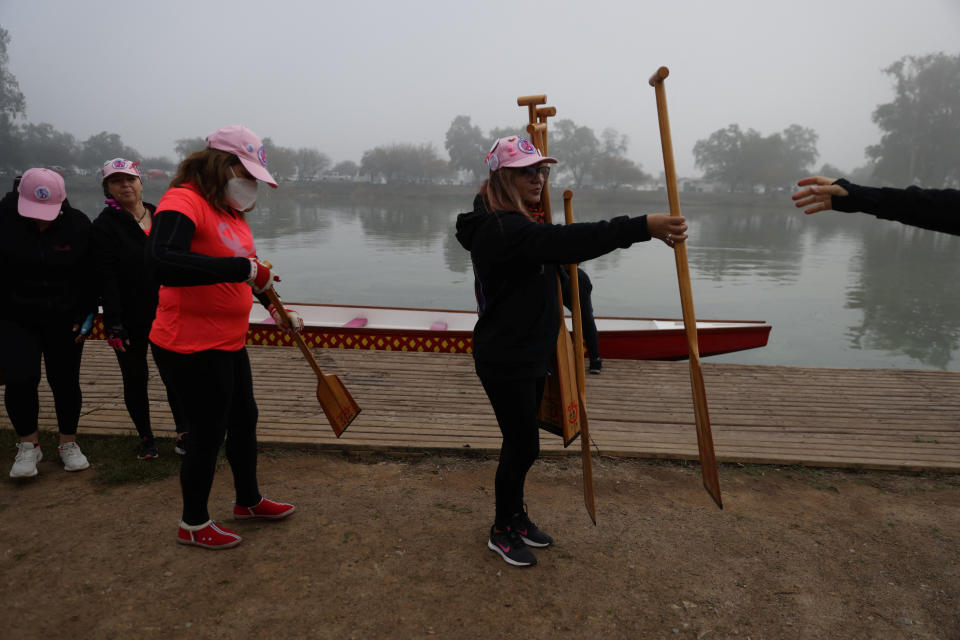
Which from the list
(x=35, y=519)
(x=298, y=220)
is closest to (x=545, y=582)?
(x=35, y=519)

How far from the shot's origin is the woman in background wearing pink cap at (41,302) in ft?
11.4

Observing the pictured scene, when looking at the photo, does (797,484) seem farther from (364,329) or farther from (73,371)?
(364,329)

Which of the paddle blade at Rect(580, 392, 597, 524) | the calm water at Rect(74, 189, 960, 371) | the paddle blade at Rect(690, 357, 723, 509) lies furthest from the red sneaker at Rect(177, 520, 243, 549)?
the calm water at Rect(74, 189, 960, 371)

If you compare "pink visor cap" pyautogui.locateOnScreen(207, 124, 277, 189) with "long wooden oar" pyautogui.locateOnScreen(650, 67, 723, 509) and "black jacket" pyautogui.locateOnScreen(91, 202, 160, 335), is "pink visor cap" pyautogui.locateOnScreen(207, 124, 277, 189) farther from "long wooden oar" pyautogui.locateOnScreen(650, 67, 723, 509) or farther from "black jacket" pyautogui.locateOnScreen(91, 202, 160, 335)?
"long wooden oar" pyautogui.locateOnScreen(650, 67, 723, 509)

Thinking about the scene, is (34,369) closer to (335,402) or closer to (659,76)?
(335,402)

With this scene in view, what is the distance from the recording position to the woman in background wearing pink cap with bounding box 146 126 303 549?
2.38m

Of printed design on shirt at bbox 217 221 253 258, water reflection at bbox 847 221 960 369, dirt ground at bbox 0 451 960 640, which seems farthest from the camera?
water reflection at bbox 847 221 960 369

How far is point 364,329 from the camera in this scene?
801cm

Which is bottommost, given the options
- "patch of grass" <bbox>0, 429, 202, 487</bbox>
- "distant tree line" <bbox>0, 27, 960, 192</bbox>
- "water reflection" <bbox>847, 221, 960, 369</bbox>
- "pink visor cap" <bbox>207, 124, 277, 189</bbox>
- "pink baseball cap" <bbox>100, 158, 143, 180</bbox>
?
"water reflection" <bbox>847, 221, 960, 369</bbox>

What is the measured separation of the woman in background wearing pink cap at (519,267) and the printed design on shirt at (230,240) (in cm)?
97

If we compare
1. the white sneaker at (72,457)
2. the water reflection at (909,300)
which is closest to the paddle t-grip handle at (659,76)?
the white sneaker at (72,457)

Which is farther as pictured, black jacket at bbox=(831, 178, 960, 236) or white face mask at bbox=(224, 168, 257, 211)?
white face mask at bbox=(224, 168, 257, 211)

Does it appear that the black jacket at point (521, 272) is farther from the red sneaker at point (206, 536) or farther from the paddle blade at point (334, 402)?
the red sneaker at point (206, 536)

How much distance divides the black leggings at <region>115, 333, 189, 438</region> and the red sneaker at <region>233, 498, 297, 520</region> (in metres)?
1.01
